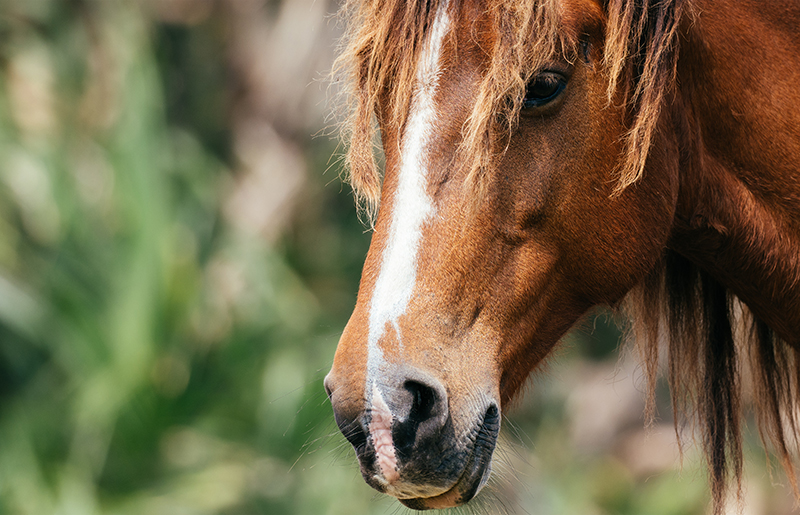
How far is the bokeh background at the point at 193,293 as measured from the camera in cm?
386

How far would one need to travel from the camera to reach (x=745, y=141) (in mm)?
1675

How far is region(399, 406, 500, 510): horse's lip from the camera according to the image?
1.41 m

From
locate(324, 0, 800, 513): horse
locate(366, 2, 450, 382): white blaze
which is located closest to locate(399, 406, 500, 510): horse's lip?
locate(324, 0, 800, 513): horse

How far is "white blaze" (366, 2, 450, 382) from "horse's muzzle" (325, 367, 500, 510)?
5 cm

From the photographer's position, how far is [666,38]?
1532 mm

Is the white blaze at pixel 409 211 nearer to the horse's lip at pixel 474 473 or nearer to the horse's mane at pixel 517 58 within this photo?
the horse's mane at pixel 517 58

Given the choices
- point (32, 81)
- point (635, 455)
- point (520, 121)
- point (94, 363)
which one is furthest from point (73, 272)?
point (635, 455)

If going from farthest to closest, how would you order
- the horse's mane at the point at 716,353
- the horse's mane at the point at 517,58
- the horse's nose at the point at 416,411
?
the horse's mane at the point at 716,353, the horse's mane at the point at 517,58, the horse's nose at the point at 416,411

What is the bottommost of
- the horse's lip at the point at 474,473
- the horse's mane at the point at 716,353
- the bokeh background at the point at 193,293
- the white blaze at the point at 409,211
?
the bokeh background at the point at 193,293

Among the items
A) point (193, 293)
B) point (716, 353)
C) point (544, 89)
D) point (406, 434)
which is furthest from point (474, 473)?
point (193, 293)

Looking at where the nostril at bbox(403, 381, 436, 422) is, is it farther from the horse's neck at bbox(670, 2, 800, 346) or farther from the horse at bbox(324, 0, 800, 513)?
the horse's neck at bbox(670, 2, 800, 346)

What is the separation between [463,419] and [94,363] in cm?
320

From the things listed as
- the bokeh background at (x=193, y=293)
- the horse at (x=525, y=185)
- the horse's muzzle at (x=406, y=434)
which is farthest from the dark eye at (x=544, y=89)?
the bokeh background at (x=193, y=293)

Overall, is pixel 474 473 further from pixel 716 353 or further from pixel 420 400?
pixel 716 353
